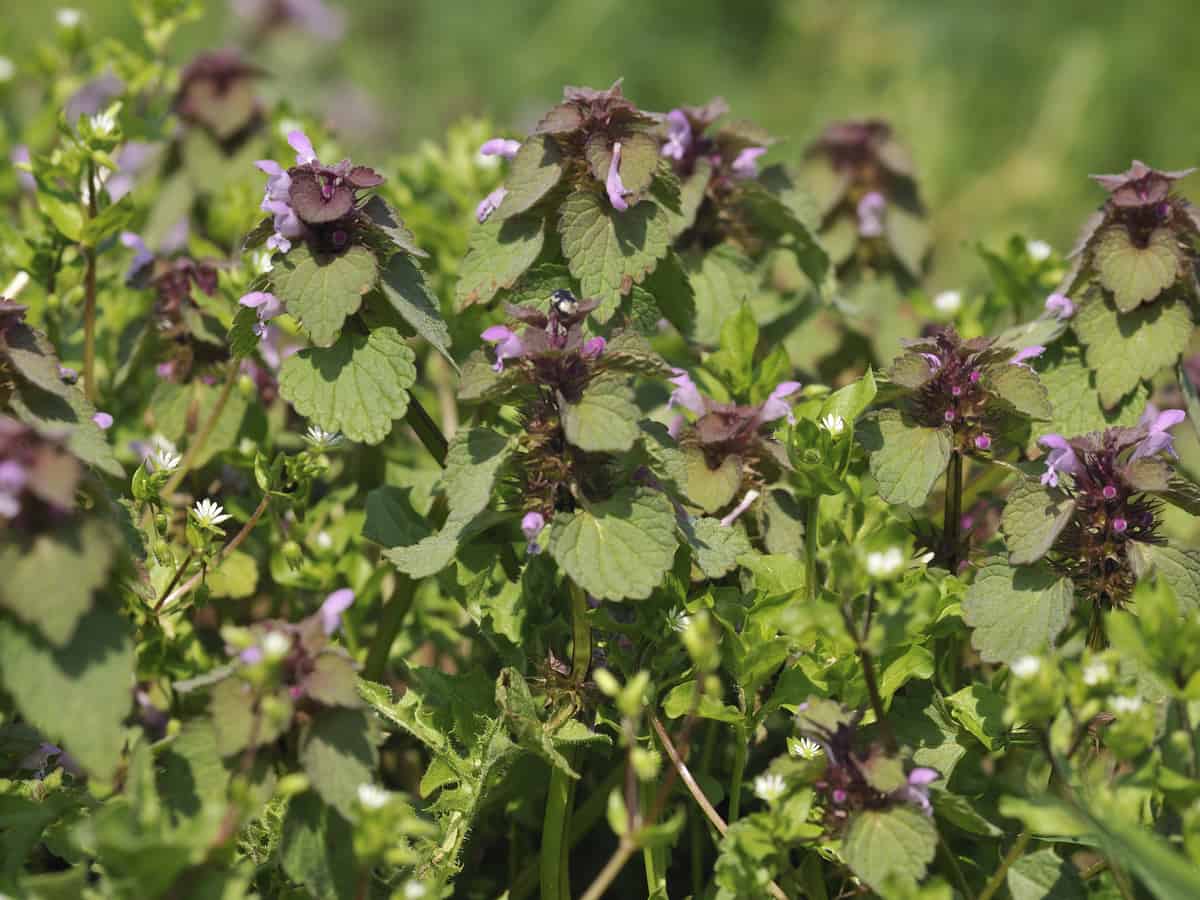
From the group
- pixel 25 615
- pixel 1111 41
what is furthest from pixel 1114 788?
pixel 1111 41

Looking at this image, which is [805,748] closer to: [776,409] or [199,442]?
[776,409]

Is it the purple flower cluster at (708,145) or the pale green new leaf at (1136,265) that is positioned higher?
the purple flower cluster at (708,145)

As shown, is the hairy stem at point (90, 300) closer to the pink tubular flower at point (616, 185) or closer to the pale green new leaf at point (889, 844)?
the pink tubular flower at point (616, 185)

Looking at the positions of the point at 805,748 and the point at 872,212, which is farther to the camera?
the point at 872,212

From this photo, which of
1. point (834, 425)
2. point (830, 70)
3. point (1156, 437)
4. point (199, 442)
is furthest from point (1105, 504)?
point (830, 70)

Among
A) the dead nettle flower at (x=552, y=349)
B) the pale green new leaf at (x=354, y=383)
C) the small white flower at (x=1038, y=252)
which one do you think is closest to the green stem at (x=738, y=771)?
the dead nettle flower at (x=552, y=349)

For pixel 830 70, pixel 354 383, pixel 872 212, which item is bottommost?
pixel 354 383

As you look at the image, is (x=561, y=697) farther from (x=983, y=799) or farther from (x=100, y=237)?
(x=100, y=237)
